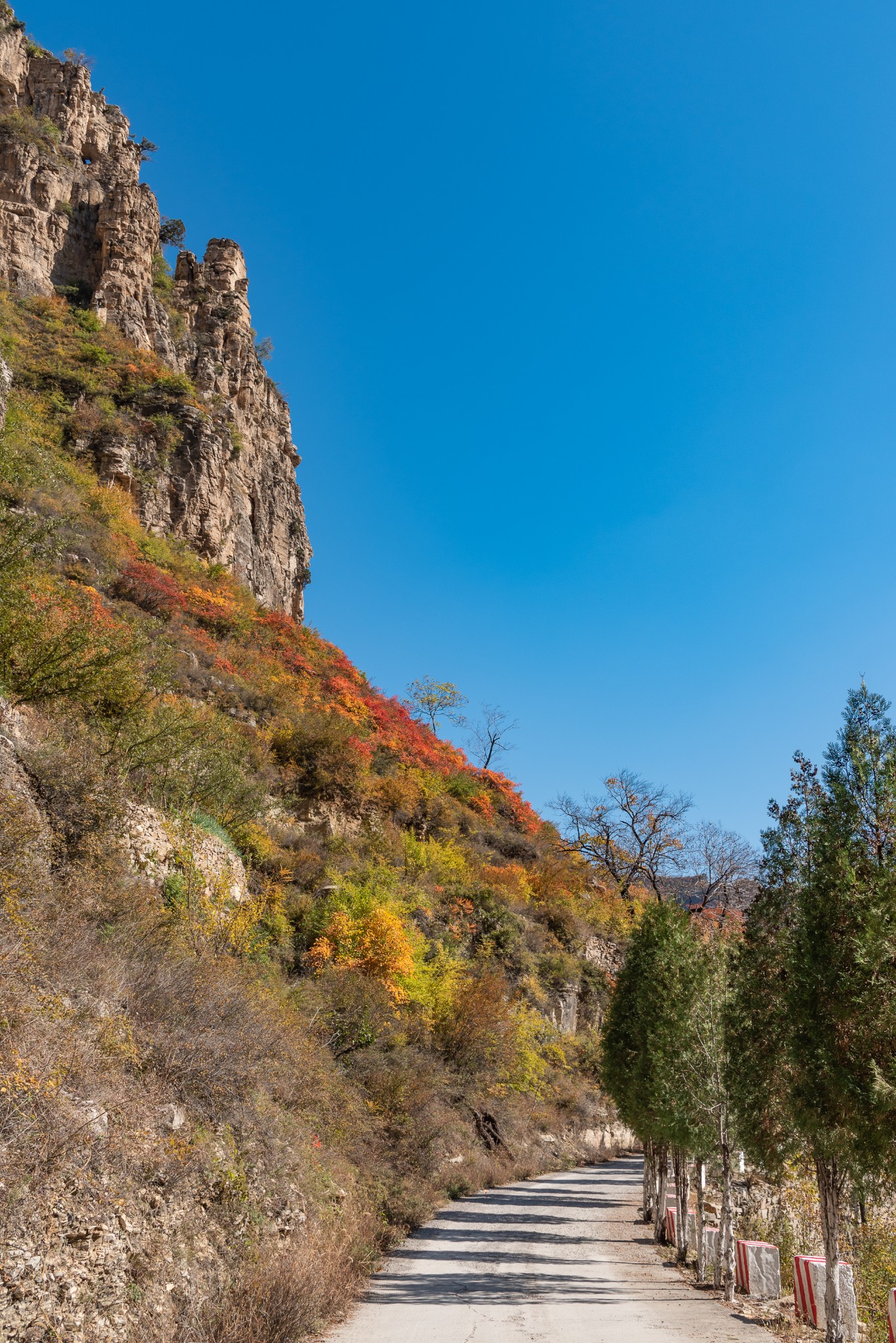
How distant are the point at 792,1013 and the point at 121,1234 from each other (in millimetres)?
7343

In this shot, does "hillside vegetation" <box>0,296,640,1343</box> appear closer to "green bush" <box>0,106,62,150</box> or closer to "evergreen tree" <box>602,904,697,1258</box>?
"evergreen tree" <box>602,904,697,1258</box>

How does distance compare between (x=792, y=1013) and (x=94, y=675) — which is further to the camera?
(x=94, y=675)

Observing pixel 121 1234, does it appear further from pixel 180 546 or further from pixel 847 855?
pixel 180 546

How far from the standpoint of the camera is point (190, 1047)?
332 inches

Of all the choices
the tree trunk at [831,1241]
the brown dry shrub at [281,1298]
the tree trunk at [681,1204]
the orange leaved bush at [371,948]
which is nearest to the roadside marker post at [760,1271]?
the tree trunk at [831,1241]

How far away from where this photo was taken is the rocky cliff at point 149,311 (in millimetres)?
35156

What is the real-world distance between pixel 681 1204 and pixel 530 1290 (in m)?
5.59

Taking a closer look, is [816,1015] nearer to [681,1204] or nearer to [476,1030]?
[681,1204]

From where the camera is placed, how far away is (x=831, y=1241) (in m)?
8.94

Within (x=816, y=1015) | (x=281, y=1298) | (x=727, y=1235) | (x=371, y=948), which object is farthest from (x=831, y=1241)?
(x=371, y=948)

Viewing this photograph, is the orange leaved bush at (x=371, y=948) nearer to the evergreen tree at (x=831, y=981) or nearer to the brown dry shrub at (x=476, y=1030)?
the brown dry shrub at (x=476, y=1030)

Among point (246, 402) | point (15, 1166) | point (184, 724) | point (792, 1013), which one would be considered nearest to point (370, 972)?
point (184, 724)

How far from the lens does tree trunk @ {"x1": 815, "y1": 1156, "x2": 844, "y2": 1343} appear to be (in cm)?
851

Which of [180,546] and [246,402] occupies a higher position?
[246,402]
